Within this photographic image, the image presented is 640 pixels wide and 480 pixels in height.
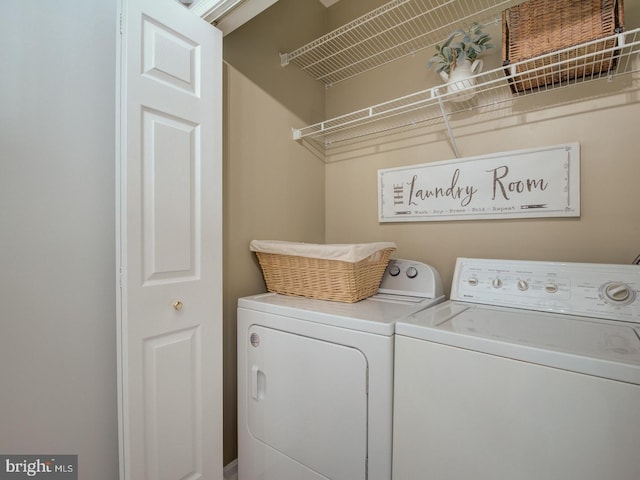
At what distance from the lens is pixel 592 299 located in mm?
1104

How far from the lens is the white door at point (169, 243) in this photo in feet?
3.54

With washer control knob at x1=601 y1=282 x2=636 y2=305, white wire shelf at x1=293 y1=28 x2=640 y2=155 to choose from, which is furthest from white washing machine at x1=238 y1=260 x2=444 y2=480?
white wire shelf at x1=293 y1=28 x2=640 y2=155

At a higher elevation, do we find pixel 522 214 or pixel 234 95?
pixel 234 95

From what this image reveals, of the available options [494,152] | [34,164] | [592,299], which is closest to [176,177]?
[34,164]

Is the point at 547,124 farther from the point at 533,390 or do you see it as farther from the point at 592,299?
the point at 533,390

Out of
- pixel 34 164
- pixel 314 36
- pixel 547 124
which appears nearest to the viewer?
pixel 34 164

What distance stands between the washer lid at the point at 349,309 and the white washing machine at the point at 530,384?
8cm

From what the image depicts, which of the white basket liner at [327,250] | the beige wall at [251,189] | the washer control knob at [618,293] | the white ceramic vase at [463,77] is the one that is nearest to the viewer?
the washer control knob at [618,293]

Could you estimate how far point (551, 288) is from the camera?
1.18 m

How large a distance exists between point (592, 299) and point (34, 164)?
1942 mm

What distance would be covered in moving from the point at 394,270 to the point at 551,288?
66 centimetres

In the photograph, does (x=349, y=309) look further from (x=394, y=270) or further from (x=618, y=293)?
(x=618, y=293)

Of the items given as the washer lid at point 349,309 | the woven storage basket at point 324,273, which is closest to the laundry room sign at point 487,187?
the woven storage basket at point 324,273

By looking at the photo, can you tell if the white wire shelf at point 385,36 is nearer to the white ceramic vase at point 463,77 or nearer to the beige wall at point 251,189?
the white ceramic vase at point 463,77
